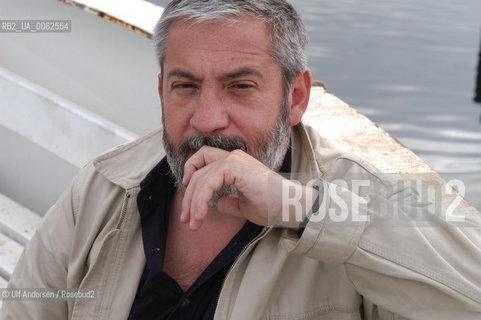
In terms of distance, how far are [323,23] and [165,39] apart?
9197 millimetres

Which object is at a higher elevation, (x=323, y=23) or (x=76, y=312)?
(x=76, y=312)

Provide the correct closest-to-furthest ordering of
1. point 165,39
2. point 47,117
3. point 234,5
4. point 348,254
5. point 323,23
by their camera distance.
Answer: point 348,254, point 234,5, point 165,39, point 47,117, point 323,23

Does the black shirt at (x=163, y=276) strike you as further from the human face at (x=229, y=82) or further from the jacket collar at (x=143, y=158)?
the human face at (x=229, y=82)

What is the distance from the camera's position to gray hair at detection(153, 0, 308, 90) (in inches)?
80.2

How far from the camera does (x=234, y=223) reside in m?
2.19

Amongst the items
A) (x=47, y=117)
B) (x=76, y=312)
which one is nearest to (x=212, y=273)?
(x=76, y=312)

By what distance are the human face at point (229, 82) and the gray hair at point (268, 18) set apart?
0.02 meters

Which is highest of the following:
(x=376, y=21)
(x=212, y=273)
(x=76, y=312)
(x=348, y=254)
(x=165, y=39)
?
(x=165, y=39)

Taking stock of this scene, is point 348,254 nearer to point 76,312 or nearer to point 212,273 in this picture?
point 212,273

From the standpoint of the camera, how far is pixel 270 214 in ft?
6.09

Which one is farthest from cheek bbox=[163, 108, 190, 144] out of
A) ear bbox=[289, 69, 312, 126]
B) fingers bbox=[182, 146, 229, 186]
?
ear bbox=[289, 69, 312, 126]

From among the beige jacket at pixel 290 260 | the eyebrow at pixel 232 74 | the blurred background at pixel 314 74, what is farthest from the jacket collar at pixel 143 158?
the blurred background at pixel 314 74

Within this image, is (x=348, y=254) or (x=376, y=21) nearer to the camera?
(x=348, y=254)

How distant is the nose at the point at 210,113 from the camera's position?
2.04 m
